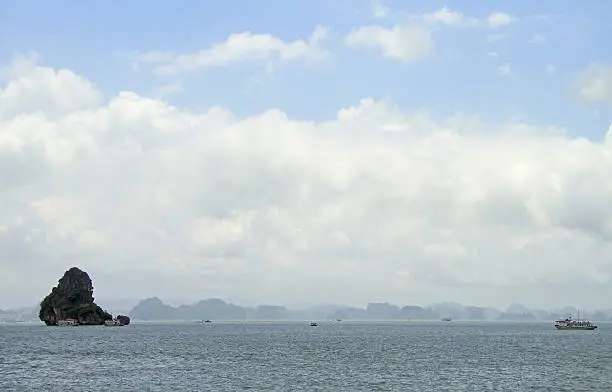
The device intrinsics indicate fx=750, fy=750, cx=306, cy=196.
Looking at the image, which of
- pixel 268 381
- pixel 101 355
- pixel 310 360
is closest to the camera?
pixel 268 381

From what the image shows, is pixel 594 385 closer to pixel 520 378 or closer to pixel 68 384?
pixel 520 378

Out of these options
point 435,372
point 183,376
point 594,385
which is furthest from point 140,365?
point 594,385

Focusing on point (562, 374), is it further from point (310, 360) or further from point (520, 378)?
point (310, 360)

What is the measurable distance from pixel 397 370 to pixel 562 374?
2136 centimetres

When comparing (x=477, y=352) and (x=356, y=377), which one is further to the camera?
(x=477, y=352)

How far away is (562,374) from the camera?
97438mm

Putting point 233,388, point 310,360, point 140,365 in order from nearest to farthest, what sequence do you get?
point 233,388 < point 140,365 < point 310,360

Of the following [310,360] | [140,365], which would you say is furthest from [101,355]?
[310,360]

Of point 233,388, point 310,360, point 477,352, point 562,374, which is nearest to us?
point 233,388

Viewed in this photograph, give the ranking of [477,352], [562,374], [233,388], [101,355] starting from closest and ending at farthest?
1. [233,388]
2. [562,374]
3. [101,355]
4. [477,352]

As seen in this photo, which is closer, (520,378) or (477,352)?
(520,378)

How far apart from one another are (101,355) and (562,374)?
7708 cm

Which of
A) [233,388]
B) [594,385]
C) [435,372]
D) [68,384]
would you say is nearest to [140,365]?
[68,384]

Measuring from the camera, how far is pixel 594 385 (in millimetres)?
84188
